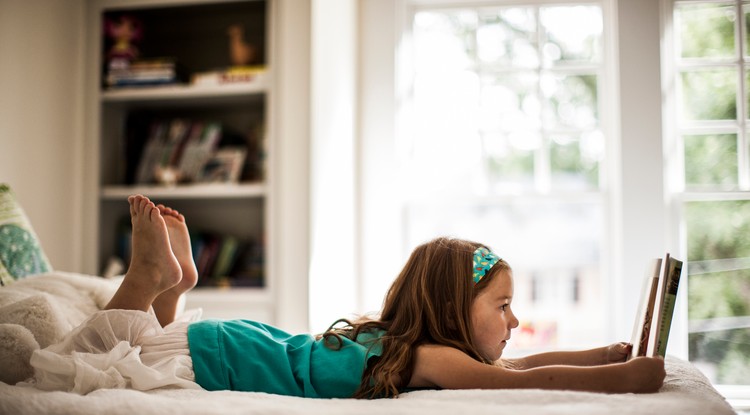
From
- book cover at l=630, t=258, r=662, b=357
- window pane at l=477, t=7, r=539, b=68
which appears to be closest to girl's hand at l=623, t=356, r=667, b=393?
book cover at l=630, t=258, r=662, b=357

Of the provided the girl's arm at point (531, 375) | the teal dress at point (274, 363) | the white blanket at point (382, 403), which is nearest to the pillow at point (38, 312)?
the white blanket at point (382, 403)

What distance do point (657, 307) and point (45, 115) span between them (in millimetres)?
2270

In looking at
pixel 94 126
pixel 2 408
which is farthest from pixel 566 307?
pixel 2 408

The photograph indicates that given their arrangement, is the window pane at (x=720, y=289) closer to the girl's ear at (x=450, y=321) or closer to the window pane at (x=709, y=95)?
the window pane at (x=709, y=95)

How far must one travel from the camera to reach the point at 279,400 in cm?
122

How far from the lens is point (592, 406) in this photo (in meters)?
1.10

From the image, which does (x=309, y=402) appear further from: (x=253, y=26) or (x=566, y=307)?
(x=566, y=307)

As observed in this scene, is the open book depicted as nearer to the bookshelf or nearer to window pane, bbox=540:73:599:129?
the bookshelf

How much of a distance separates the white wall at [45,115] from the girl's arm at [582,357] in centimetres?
188

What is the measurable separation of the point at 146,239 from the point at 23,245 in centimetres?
44

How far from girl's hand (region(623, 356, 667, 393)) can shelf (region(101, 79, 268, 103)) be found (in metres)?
1.82

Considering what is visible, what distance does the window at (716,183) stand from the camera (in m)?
2.64

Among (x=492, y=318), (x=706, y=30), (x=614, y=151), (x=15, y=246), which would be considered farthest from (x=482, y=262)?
(x=706, y=30)

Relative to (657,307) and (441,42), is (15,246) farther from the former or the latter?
(441,42)
